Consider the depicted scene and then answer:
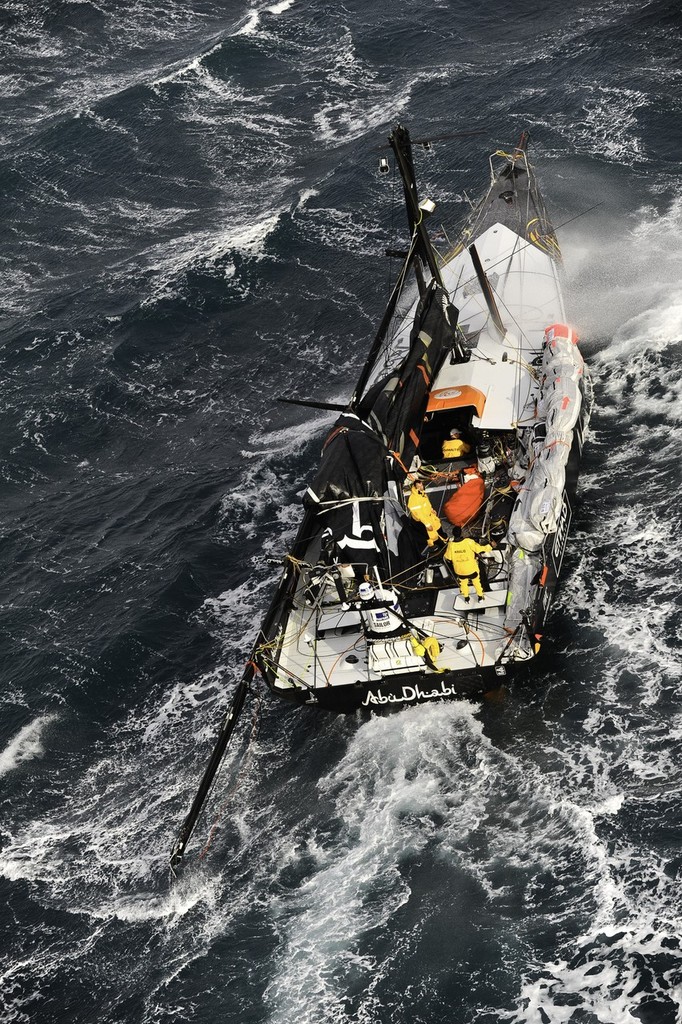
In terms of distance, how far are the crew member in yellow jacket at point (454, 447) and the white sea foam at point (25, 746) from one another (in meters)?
8.32

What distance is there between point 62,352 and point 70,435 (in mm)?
3494

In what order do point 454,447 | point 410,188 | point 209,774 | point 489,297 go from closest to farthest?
point 209,774
point 454,447
point 410,188
point 489,297

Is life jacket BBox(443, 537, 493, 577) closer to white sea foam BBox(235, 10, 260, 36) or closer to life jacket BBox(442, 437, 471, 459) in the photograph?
life jacket BBox(442, 437, 471, 459)

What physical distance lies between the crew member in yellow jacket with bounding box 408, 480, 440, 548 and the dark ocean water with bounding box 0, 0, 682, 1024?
8.67 ft

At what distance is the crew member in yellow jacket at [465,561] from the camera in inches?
646

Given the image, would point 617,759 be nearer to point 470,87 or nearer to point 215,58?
point 470,87

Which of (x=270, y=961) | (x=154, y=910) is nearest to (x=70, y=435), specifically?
(x=154, y=910)

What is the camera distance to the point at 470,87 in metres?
33.3

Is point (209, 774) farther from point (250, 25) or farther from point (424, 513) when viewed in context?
point (250, 25)

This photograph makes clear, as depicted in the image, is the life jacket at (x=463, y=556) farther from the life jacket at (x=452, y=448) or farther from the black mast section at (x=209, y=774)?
the black mast section at (x=209, y=774)

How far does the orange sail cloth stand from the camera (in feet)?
59.4

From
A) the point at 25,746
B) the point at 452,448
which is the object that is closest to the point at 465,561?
the point at 452,448

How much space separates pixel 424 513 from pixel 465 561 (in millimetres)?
1266

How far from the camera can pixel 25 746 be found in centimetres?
1820
